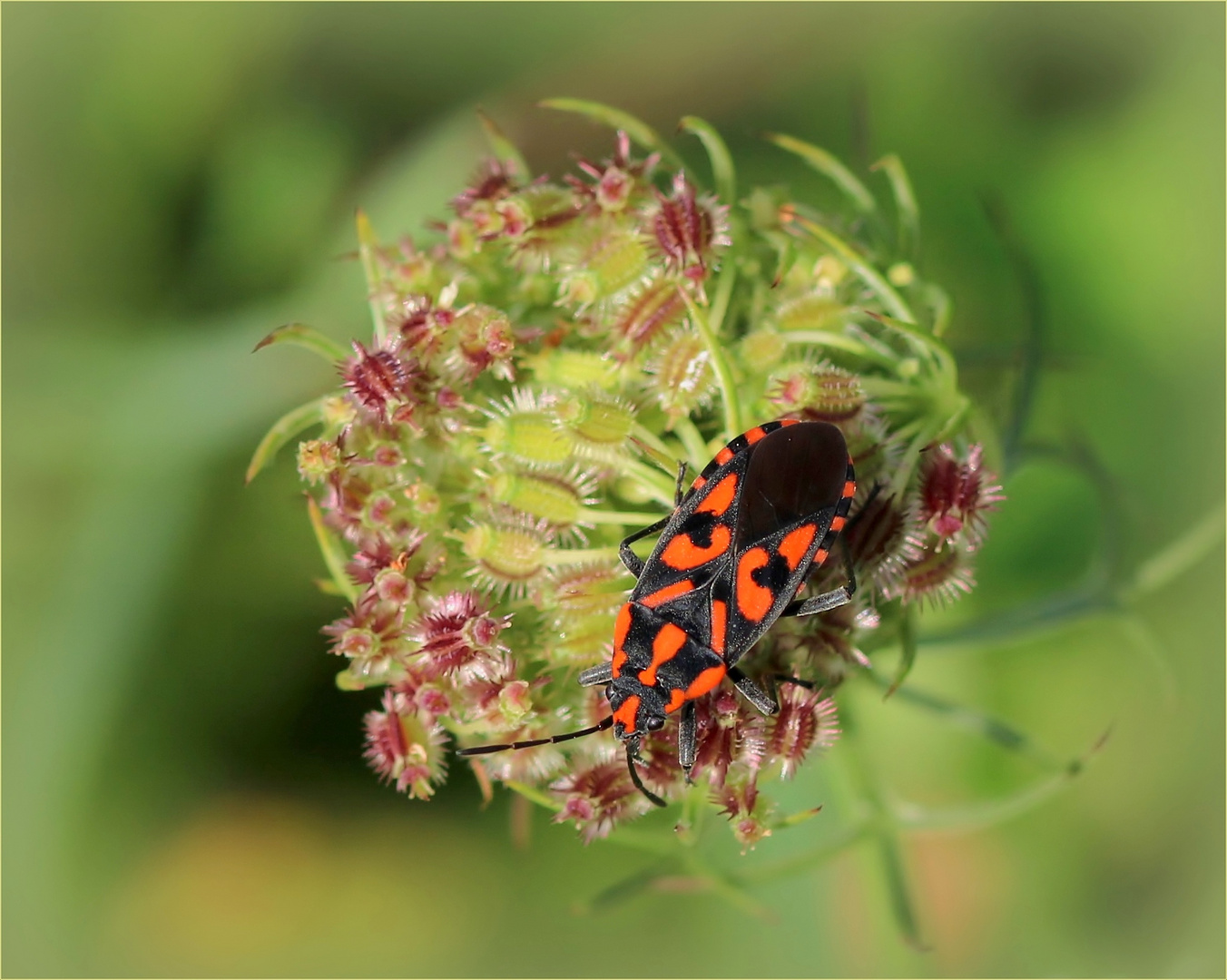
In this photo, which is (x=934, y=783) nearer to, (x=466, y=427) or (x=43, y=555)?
(x=466, y=427)

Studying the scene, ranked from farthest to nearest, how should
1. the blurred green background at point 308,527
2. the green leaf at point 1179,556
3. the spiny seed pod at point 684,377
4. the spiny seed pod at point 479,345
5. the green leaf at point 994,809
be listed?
the blurred green background at point 308,527, the green leaf at point 1179,556, the green leaf at point 994,809, the spiny seed pod at point 479,345, the spiny seed pod at point 684,377

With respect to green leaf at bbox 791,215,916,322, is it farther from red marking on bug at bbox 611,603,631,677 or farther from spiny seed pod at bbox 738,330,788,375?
red marking on bug at bbox 611,603,631,677

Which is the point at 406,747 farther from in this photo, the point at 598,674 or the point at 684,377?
the point at 684,377

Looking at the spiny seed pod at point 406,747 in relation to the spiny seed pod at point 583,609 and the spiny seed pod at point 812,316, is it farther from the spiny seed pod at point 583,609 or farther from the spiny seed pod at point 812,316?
the spiny seed pod at point 812,316

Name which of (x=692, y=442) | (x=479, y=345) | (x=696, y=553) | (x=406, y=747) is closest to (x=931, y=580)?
(x=696, y=553)

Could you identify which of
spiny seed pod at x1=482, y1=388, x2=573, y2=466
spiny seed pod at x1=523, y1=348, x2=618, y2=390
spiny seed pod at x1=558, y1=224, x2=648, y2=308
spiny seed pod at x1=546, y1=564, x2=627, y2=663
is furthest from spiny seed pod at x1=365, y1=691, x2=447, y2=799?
spiny seed pod at x1=558, y1=224, x2=648, y2=308

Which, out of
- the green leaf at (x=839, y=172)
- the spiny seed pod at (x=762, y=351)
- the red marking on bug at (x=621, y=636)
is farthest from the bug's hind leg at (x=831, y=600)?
the green leaf at (x=839, y=172)
